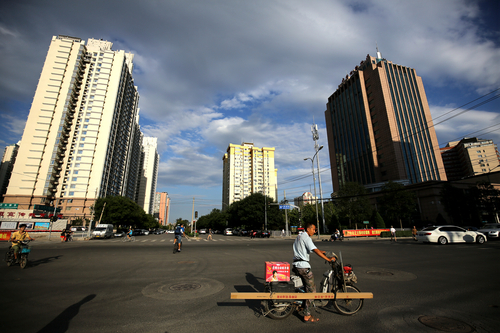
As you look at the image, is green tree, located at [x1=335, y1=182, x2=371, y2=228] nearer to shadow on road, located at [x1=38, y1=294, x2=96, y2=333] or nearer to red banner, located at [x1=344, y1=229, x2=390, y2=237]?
red banner, located at [x1=344, y1=229, x2=390, y2=237]

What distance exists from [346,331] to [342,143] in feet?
268

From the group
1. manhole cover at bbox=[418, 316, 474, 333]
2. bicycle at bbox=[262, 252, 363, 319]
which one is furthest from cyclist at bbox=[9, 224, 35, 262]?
manhole cover at bbox=[418, 316, 474, 333]

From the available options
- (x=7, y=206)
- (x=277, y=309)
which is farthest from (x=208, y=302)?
(x=7, y=206)

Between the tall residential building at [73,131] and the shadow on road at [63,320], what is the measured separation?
76.8 m

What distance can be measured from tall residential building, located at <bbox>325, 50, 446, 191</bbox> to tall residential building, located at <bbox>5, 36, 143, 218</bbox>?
265 ft

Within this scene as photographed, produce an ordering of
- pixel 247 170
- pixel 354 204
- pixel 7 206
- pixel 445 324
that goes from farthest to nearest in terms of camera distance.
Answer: pixel 247 170 → pixel 7 206 → pixel 354 204 → pixel 445 324

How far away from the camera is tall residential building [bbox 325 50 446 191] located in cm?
6056

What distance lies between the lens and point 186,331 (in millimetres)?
3652

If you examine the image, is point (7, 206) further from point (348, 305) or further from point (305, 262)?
point (348, 305)

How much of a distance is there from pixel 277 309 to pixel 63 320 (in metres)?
4.00

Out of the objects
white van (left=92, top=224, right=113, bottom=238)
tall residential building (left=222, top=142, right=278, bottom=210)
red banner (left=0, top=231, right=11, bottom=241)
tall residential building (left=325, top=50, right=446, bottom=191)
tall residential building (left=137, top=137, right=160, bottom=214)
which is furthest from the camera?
tall residential building (left=137, top=137, right=160, bottom=214)

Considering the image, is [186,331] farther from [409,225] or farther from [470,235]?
[409,225]

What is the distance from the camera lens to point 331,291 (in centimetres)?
450

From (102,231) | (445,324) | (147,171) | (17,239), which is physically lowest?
(445,324)
